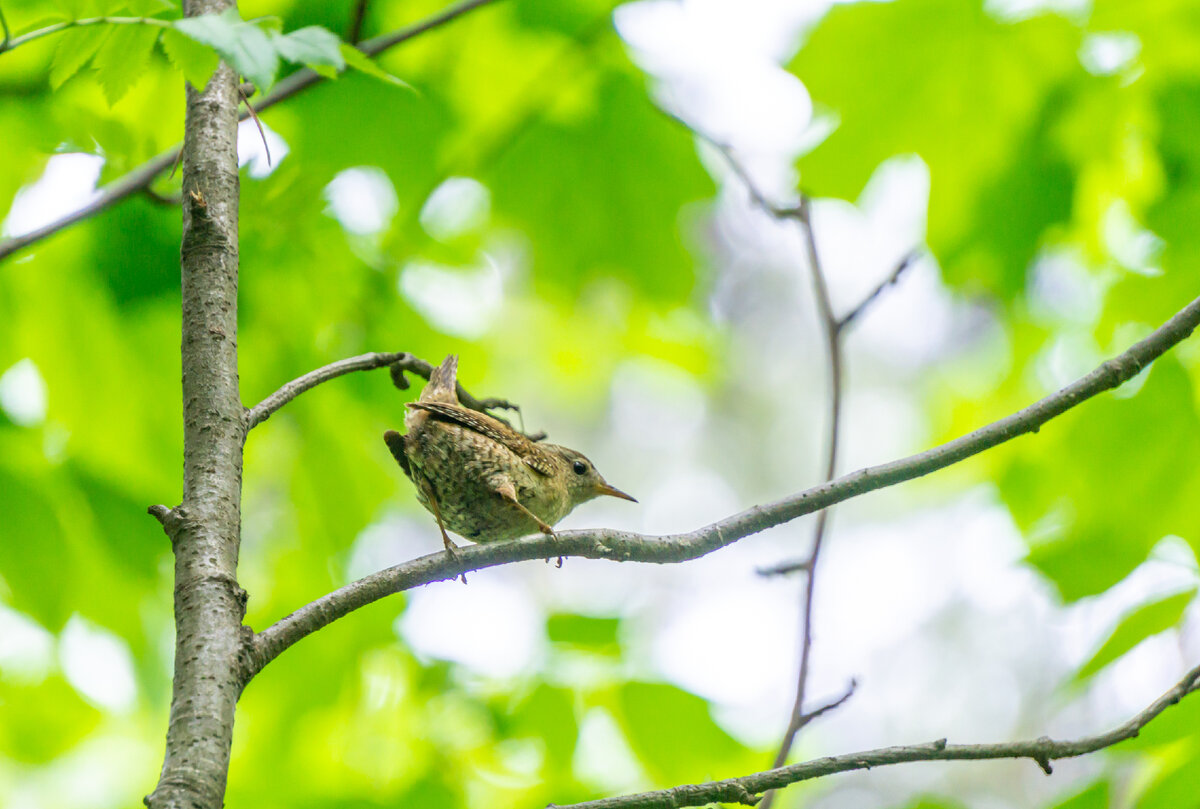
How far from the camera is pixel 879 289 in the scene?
2154 mm

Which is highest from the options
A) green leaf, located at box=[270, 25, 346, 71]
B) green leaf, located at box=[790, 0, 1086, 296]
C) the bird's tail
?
green leaf, located at box=[790, 0, 1086, 296]

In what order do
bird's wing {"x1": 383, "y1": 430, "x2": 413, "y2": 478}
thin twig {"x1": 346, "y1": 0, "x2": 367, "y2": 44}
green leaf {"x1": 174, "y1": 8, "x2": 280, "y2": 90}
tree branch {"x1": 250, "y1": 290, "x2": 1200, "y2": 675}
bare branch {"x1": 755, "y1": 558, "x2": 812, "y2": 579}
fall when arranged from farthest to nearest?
thin twig {"x1": 346, "y1": 0, "x2": 367, "y2": 44}
bird's wing {"x1": 383, "y1": 430, "x2": 413, "y2": 478}
bare branch {"x1": 755, "y1": 558, "x2": 812, "y2": 579}
tree branch {"x1": 250, "y1": 290, "x2": 1200, "y2": 675}
green leaf {"x1": 174, "y1": 8, "x2": 280, "y2": 90}

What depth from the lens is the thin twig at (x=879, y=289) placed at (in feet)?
6.82

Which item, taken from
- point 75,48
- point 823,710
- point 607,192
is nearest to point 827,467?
point 823,710

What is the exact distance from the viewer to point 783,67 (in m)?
3.42

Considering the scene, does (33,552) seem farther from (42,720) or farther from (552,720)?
(552,720)

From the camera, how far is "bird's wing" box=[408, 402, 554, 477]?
2633mm

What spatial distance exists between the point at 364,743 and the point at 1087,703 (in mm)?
13660

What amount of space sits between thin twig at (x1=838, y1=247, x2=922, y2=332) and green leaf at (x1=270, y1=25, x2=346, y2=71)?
48.2 inches

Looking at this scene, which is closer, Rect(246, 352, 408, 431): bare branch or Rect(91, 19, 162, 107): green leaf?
Rect(91, 19, 162, 107): green leaf

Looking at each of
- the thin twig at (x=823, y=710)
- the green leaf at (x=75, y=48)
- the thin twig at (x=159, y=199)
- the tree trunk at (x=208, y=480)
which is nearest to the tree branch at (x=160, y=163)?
the thin twig at (x=159, y=199)

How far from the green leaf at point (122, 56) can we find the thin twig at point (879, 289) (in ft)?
4.60

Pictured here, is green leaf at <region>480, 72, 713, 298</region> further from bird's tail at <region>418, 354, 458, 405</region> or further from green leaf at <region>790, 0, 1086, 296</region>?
bird's tail at <region>418, 354, 458, 405</region>

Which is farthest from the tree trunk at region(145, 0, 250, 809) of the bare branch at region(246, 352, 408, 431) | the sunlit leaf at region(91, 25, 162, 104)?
the sunlit leaf at region(91, 25, 162, 104)
